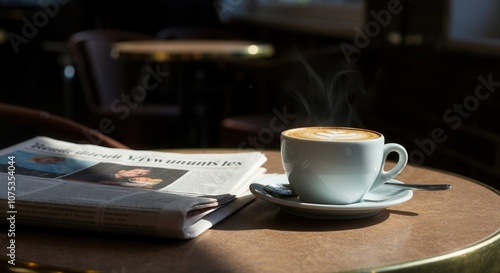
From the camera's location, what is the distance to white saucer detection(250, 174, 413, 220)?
29.0 inches

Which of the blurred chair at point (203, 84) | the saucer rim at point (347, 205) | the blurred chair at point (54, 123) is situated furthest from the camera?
the blurred chair at point (203, 84)

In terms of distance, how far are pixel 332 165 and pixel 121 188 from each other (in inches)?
9.2

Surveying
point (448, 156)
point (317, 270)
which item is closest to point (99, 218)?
point (317, 270)

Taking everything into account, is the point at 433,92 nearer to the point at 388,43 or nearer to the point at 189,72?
the point at 388,43

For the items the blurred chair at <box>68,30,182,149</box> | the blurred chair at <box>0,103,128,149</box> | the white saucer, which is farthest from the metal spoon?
the blurred chair at <box>68,30,182,149</box>

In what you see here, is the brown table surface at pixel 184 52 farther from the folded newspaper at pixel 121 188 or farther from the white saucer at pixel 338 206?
the white saucer at pixel 338 206

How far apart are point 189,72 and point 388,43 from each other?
0.90 m

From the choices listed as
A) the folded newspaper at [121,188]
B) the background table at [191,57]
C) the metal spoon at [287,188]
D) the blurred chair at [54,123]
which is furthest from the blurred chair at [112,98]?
the metal spoon at [287,188]

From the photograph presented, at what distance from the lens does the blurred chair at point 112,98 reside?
9.40 feet

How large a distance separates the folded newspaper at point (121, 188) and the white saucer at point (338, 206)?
5cm

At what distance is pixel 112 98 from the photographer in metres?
3.20

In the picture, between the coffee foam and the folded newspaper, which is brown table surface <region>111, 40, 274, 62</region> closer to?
the folded newspaper

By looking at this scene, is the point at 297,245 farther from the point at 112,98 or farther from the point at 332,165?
the point at 112,98

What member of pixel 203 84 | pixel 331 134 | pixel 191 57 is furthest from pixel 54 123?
pixel 203 84
